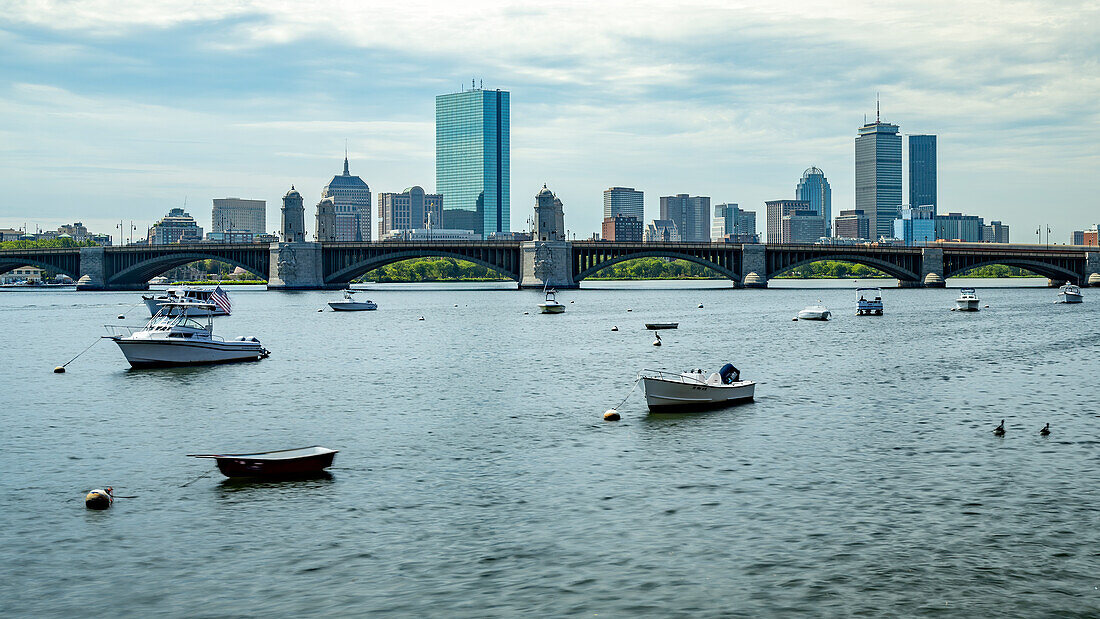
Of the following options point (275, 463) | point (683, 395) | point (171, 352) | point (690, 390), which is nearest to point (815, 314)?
point (171, 352)

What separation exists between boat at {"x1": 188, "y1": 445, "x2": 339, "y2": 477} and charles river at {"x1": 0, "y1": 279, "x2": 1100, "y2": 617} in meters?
0.82

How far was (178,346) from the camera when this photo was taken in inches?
2950

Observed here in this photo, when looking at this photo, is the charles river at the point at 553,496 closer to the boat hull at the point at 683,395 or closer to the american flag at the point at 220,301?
the boat hull at the point at 683,395

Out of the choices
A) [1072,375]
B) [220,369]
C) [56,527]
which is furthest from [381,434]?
[1072,375]

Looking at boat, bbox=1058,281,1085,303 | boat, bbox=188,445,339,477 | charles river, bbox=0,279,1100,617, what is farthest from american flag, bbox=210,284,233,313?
boat, bbox=1058,281,1085,303

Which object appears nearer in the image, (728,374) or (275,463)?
(275,463)

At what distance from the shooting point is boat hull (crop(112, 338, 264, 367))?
7431 centimetres

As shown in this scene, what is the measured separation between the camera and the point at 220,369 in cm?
7388

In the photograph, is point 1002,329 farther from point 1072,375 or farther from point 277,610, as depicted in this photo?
point 277,610

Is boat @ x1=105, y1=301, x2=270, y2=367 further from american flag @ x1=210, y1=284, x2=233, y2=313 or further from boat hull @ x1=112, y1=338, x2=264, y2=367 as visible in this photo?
american flag @ x1=210, y1=284, x2=233, y2=313

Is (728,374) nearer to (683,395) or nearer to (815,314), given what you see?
(683,395)

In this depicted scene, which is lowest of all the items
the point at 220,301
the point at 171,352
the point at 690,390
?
the point at 690,390

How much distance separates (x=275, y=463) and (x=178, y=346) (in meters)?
43.2

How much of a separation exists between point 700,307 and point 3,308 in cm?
11392
